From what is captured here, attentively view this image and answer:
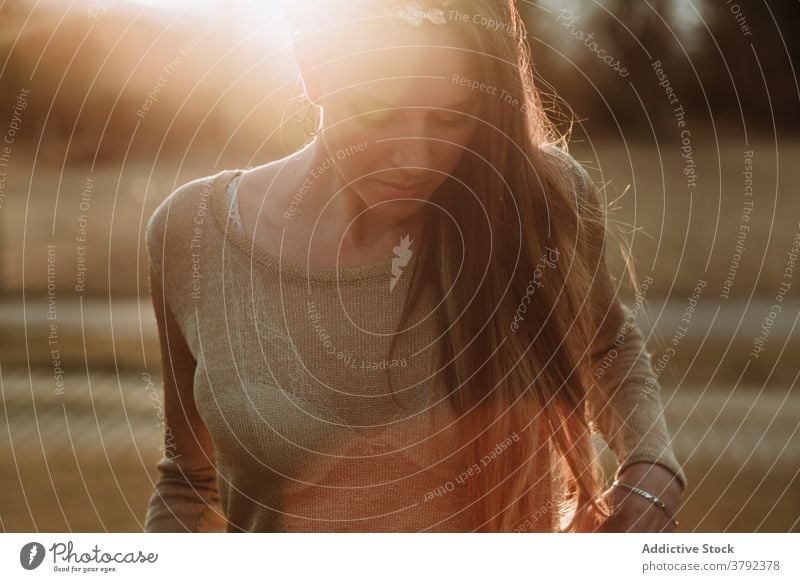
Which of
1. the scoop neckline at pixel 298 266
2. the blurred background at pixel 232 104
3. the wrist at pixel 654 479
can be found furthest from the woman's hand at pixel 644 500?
the scoop neckline at pixel 298 266

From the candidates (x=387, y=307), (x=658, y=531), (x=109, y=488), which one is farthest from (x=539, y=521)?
(x=109, y=488)

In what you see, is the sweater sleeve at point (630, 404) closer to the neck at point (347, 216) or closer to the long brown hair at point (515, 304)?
the long brown hair at point (515, 304)

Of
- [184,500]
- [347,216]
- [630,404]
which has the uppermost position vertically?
[347,216]

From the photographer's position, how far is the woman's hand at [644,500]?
0.64 metres

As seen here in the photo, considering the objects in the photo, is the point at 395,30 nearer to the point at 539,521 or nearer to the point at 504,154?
the point at 504,154

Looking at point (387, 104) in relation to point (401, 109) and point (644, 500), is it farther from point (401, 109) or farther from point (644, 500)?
point (644, 500)

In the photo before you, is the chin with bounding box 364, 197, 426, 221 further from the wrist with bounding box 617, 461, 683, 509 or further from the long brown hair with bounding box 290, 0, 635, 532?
the wrist with bounding box 617, 461, 683, 509

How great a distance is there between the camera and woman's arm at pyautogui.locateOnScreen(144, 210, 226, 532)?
67cm

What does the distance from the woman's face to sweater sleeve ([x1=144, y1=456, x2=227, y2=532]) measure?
254 mm

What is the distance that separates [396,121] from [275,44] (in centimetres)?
14

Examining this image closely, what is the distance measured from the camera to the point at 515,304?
0.66m

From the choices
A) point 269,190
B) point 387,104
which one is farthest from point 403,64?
point 269,190

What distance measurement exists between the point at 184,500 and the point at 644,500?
1.10 ft

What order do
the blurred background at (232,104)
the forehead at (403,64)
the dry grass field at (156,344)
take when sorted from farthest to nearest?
the dry grass field at (156,344)
the blurred background at (232,104)
the forehead at (403,64)
